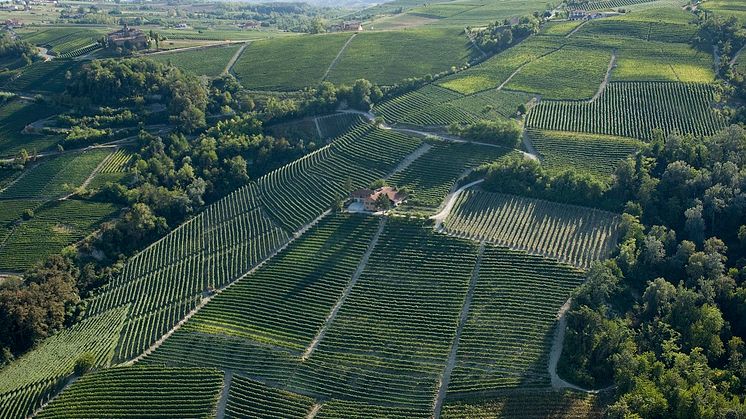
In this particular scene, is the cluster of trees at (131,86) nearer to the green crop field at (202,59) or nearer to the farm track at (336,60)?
the green crop field at (202,59)

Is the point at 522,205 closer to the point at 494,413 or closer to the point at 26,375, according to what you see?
the point at 494,413

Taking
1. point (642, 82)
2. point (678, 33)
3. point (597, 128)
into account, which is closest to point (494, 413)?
point (597, 128)

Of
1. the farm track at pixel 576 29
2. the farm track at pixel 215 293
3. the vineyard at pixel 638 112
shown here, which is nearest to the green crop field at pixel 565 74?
the vineyard at pixel 638 112


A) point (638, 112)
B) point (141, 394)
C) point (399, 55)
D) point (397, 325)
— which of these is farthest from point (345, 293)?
point (399, 55)

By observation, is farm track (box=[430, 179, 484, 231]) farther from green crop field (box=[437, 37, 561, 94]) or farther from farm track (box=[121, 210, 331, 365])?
green crop field (box=[437, 37, 561, 94])

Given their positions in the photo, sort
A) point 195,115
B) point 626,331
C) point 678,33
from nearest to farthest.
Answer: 1. point 626,331
2. point 195,115
3. point 678,33

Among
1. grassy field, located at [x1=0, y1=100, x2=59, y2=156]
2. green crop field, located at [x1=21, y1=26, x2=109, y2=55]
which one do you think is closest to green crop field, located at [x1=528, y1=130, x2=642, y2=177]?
grassy field, located at [x1=0, y1=100, x2=59, y2=156]

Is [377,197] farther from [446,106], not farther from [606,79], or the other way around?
[606,79]
